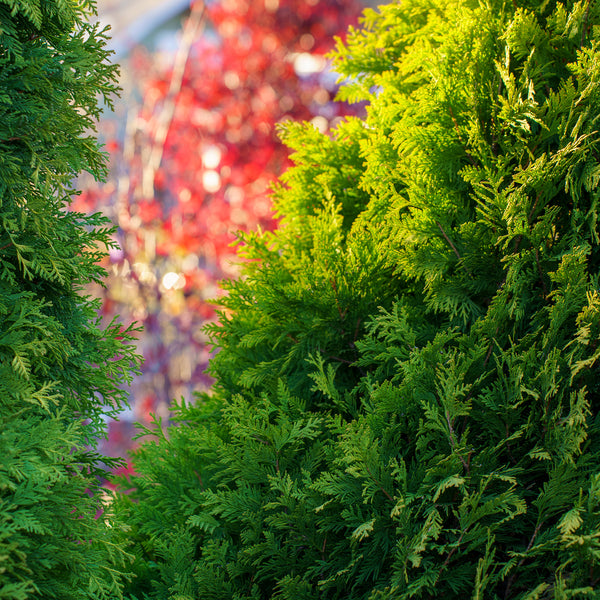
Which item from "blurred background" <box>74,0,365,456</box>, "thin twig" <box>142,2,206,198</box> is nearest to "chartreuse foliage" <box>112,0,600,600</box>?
"blurred background" <box>74,0,365,456</box>

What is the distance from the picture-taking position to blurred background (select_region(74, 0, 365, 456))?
7645 millimetres

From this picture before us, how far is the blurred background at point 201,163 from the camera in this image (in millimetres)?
7645

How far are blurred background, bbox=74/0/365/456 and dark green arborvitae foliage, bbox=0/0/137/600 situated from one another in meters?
4.85

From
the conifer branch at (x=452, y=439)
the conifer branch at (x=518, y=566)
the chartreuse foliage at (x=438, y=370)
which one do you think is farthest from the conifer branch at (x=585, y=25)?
the conifer branch at (x=518, y=566)

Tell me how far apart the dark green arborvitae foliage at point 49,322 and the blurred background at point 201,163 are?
4.85 m

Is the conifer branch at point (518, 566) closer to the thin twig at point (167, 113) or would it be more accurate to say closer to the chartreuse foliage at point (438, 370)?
the chartreuse foliage at point (438, 370)

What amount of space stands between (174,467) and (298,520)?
3.52 feet

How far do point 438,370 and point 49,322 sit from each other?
1.75 m

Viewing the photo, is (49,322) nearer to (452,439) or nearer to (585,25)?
(452,439)

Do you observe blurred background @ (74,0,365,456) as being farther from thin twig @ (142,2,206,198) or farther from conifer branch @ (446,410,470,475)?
conifer branch @ (446,410,470,475)

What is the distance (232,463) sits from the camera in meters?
2.74

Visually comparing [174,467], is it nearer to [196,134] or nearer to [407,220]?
[407,220]

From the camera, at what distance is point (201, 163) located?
8.32 m

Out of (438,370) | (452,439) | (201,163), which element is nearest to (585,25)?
(438,370)
